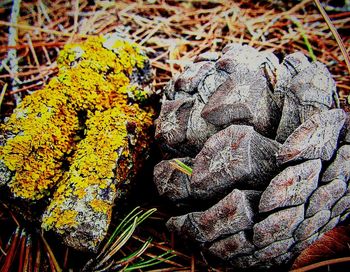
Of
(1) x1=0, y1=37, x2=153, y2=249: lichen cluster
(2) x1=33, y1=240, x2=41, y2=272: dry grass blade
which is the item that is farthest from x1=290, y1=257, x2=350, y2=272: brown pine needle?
(2) x1=33, y1=240, x2=41, y2=272: dry grass blade

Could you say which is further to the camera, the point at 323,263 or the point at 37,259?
the point at 37,259

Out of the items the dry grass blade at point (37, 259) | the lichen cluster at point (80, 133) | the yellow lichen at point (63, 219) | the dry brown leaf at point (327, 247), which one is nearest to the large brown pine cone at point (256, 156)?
the dry brown leaf at point (327, 247)

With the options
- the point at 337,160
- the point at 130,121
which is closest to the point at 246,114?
the point at 337,160

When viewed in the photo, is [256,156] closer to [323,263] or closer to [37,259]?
[323,263]

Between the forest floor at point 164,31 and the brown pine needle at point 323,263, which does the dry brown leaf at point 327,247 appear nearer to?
the brown pine needle at point 323,263

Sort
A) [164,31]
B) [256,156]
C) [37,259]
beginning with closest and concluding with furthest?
[256,156]
[37,259]
[164,31]

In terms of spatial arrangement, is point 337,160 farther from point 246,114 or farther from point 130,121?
point 130,121

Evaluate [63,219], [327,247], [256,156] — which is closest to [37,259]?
[63,219]
